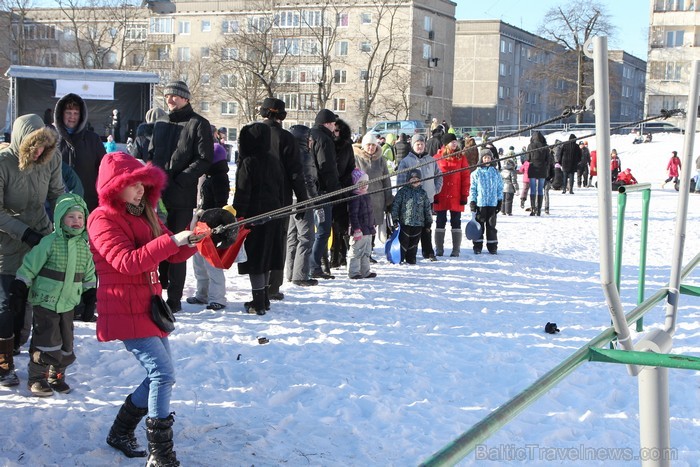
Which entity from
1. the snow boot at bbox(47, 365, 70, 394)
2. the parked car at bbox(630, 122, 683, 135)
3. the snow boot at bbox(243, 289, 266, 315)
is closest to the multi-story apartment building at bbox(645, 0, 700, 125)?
the parked car at bbox(630, 122, 683, 135)

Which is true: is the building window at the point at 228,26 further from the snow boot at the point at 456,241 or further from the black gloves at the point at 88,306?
the black gloves at the point at 88,306

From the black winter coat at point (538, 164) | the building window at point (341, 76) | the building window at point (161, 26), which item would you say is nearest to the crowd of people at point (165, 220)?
the black winter coat at point (538, 164)

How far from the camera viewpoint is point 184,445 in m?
4.44

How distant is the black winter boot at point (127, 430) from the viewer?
166 inches

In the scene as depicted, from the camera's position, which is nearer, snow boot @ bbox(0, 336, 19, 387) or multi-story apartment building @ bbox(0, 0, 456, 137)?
snow boot @ bbox(0, 336, 19, 387)

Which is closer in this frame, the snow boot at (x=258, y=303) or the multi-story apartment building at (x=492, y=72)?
the snow boot at (x=258, y=303)

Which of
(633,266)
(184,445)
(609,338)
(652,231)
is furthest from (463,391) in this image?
(652,231)

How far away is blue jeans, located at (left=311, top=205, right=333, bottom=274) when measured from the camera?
30.5 feet

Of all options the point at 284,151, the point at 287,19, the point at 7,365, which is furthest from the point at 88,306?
the point at 287,19

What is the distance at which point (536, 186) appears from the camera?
18141 mm

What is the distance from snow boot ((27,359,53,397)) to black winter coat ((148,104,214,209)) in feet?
7.70

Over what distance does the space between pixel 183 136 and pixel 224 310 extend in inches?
69.5

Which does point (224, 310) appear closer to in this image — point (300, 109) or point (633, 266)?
point (633, 266)

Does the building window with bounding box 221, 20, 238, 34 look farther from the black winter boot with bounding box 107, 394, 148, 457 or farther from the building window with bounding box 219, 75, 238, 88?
the black winter boot with bounding box 107, 394, 148, 457
